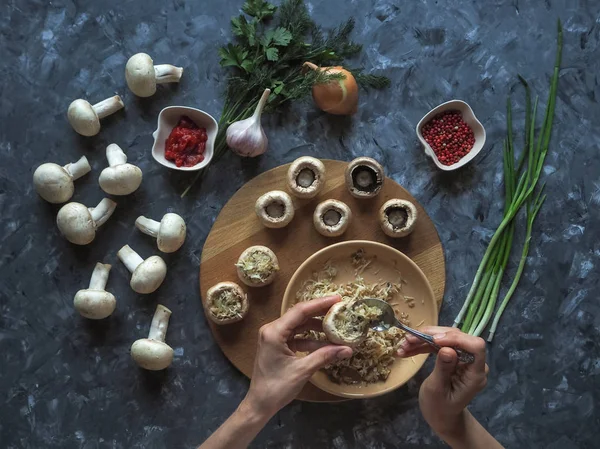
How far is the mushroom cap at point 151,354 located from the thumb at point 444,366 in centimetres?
99

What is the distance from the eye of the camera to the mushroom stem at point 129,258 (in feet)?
8.13

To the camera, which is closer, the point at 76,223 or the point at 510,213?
the point at 76,223

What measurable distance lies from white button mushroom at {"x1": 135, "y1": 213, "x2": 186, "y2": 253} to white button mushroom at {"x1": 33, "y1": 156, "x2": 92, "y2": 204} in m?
0.32

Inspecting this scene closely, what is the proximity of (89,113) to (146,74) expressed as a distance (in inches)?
10.5

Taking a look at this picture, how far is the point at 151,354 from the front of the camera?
7.77 feet

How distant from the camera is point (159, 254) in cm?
252

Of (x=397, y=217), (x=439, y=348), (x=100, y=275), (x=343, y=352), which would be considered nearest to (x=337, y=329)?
(x=343, y=352)

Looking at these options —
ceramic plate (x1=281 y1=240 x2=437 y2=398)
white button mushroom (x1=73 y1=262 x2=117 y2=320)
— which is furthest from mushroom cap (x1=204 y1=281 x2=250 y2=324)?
white button mushroom (x1=73 y1=262 x2=117 y2=320)

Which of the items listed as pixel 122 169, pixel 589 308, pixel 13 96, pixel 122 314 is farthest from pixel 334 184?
pixel 13 96

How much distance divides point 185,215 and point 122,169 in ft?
1.00

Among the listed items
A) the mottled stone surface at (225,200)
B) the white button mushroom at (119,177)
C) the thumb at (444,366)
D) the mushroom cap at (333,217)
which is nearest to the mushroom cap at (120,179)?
the white button mushroom at (119,177)

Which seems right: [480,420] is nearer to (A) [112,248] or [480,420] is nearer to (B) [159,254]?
(B) [159,254]

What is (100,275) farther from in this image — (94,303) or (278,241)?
(278,241)

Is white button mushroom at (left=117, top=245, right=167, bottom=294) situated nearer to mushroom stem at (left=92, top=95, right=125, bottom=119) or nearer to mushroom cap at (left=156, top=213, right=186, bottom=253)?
mushroom cap at (left=156, top=213, right=186, bottom=253)
